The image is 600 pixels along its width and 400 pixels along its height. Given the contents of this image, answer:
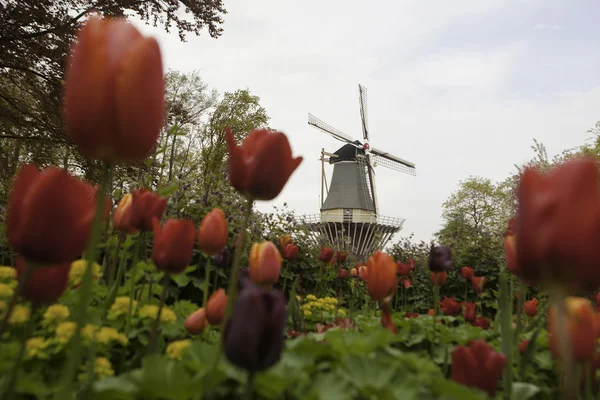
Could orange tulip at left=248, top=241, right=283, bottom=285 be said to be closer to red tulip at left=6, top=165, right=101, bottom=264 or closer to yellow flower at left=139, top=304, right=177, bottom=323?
yellow flower at left=139, top=304, right=177, bottom=323

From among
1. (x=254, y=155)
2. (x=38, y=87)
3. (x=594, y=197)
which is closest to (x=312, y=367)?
(x=254, y=155)

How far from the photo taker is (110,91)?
78cm

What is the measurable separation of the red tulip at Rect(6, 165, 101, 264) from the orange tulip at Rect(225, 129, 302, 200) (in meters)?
0.42

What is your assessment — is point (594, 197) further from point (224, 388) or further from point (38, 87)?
point (38, 87)

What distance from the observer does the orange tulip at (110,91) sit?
778 millimetres

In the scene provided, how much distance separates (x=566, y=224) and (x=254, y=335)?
56cm

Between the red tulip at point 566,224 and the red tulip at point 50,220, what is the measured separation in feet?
2.73

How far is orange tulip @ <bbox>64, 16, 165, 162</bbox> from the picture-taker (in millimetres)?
778

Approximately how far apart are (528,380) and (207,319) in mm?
1246

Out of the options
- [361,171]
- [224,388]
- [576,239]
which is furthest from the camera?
[361,171]

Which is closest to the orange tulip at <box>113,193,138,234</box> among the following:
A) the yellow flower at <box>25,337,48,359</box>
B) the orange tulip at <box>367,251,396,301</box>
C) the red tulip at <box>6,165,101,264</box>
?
the yellow flower at <box>25,337,48,359</box>

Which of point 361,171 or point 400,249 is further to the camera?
point 361,171

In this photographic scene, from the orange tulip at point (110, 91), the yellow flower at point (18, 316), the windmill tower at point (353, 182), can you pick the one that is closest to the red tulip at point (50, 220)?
the orange tulip at point (110, 91)

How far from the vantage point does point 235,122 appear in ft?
70.4
